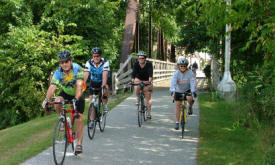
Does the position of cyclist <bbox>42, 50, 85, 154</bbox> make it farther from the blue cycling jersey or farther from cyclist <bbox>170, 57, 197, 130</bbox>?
cyclist <bbox>170, 57, 197, 130</bbox>

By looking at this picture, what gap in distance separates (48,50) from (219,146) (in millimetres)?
11157

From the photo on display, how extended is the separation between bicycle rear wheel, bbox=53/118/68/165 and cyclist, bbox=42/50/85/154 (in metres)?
0.39

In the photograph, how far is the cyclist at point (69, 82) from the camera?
6062 millimetres

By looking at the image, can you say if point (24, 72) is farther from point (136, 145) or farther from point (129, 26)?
point (136, 145)

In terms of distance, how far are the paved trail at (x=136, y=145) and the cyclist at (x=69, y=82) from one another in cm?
54

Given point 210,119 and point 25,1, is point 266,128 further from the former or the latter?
point 25,1

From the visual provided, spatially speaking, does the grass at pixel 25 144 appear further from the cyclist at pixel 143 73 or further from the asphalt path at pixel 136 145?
the cyclist at pixel 143 73

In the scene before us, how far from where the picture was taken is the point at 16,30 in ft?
56.0

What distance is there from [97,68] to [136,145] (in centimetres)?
212

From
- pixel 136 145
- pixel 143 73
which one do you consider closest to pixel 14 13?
pixel 143 73

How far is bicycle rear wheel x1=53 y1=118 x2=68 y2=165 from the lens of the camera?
229 inches

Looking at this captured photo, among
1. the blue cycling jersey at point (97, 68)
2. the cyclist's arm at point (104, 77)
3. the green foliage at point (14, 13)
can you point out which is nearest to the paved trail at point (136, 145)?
the cyclist's arm at point (104, 77)

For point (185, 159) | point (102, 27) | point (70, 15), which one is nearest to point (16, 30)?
point (70, 15)

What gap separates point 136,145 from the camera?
7621 mm
